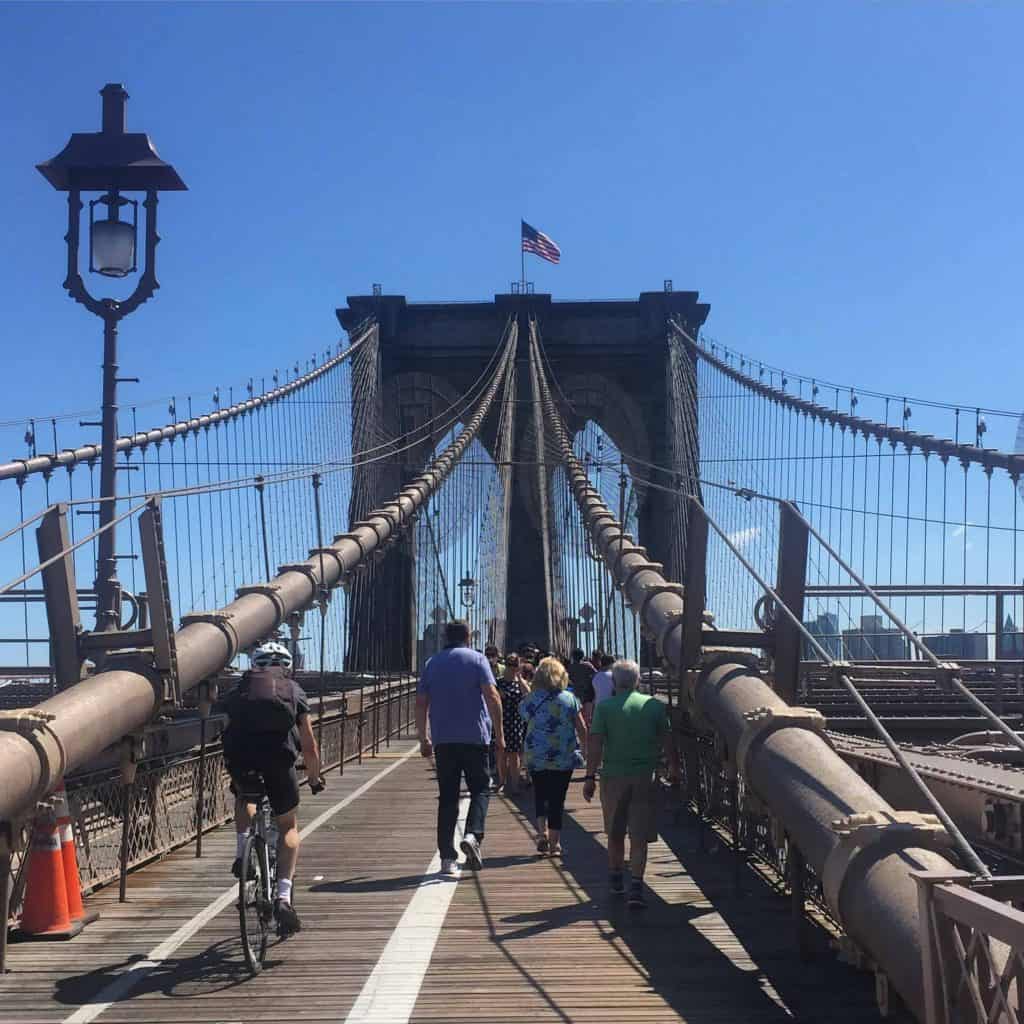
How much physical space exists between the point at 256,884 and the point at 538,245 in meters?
36.5

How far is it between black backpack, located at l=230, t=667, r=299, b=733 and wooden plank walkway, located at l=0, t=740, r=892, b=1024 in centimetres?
83

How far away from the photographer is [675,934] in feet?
18.9

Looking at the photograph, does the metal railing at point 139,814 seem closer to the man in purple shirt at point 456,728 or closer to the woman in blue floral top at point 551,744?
the man in purple shirt at point 456,728

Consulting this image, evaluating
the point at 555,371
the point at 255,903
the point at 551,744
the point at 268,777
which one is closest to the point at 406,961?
the point at 255,903

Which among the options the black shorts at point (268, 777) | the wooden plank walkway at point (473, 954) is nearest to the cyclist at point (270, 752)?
the black shorts at point (268, 777)

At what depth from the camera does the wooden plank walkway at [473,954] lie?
4582mm

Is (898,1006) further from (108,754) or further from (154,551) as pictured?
(108,754)

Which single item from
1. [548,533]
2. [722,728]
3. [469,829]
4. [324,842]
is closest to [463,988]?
[722,728]

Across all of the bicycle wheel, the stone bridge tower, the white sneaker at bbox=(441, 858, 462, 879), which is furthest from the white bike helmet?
the stone bridge tower

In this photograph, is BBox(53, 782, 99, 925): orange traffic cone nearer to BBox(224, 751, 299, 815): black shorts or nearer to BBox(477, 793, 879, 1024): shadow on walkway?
BBox(224, 751, 299, 815): black shorts

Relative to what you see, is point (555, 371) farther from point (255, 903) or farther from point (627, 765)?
point (255, 903)

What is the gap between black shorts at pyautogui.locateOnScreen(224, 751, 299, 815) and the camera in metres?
5.47

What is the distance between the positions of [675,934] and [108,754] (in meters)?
4.58

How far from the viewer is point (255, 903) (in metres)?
5.17
